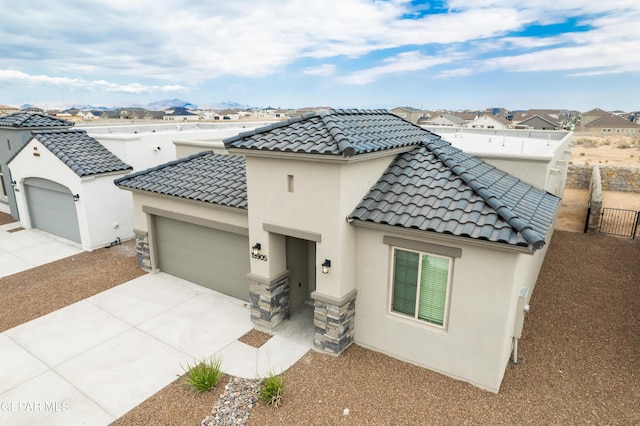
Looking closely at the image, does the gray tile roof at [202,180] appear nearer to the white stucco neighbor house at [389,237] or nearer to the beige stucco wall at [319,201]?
the white stucco neighbor house at [389,237]

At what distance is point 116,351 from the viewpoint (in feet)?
29.7

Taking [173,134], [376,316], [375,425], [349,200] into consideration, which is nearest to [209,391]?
[375,425]

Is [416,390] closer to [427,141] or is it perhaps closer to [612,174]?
[427,141]

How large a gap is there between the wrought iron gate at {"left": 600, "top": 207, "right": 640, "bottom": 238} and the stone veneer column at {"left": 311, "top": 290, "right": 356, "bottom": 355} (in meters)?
15.3

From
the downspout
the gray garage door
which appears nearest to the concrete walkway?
the gray garage door

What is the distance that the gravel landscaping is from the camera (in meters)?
7.11

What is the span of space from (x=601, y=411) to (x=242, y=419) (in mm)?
6616

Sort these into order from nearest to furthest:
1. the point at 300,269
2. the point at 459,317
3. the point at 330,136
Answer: the point at 459,317 → the point at 330,136 → the point at 300,269

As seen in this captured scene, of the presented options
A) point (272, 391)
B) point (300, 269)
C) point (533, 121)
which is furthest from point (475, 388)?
point (533, 121)

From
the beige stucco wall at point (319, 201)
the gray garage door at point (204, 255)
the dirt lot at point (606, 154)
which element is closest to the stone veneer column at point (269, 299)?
the beige stucco wall at point (319, 201)

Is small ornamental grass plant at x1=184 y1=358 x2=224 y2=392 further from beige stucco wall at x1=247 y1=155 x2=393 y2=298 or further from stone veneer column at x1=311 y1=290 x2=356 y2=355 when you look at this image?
beige stucco wall at x1=247 y1=155 x2=393 y2=298

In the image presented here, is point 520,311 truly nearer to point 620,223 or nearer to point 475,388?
point 475,388

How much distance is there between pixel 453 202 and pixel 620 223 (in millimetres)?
16423

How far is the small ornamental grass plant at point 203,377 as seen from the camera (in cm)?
766
